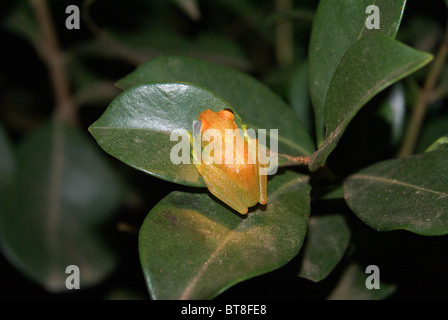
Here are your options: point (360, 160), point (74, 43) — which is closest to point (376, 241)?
point (360, 160)

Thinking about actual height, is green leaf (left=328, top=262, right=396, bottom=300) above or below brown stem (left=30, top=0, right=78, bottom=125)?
below

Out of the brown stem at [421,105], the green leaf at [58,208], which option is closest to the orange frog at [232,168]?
the brown stem at [421,105]

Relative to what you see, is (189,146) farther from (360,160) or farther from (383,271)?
(383,271)

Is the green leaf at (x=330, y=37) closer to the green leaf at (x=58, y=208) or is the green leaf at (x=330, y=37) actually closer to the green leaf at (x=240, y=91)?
the green leaf at (x=240, y=91)

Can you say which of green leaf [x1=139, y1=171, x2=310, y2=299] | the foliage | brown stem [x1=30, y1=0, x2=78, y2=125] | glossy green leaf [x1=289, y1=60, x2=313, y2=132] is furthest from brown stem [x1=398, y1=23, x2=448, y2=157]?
brown stem [x1=30, y1=0, x2=78, y2=125]

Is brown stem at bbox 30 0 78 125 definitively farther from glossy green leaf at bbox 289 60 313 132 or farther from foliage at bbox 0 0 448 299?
glossy green leaf at bbox 289 60 313 132

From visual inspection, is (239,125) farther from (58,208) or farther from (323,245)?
(58,208)

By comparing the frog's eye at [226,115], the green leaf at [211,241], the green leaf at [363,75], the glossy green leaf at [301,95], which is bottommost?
the green leaf at [211,241]
